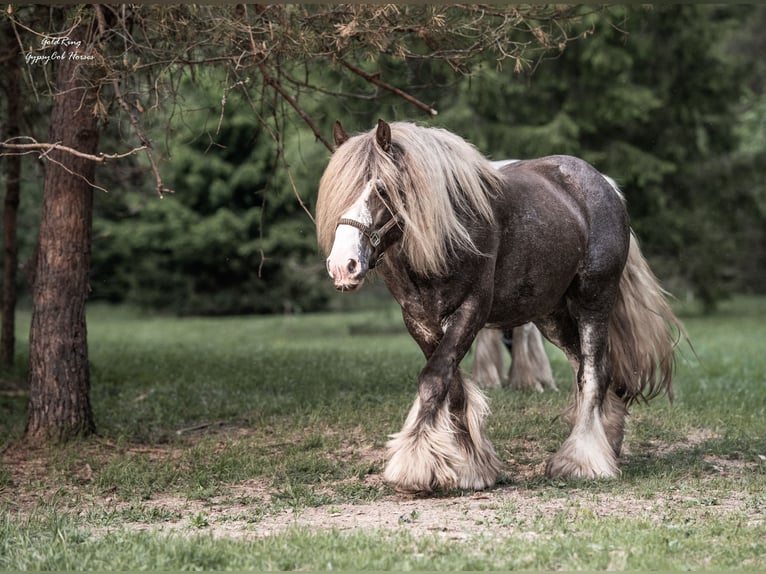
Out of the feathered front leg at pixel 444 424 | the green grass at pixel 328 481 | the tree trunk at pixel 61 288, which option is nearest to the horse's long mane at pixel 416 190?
the feathered front leg at pixel 444 424

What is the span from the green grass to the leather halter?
1.55m

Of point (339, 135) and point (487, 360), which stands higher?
point (339, 135)

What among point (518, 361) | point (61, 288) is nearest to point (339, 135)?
point (61, 288)

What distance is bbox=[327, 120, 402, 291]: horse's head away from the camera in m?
5.30

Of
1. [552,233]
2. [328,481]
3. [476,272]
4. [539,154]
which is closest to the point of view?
[476,272]

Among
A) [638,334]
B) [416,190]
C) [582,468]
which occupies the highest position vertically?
[416,190]

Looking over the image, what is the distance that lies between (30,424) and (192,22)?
3.48 m

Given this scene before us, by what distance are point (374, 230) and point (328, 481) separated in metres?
1.98

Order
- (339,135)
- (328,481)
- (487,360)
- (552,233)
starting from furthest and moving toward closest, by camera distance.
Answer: (487,360), (328,481), (552,233), (339,135)

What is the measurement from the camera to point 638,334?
7125 millimetres

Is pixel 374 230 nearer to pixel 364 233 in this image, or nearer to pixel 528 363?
pixel 364 233

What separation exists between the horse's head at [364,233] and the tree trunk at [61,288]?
10.7 feet

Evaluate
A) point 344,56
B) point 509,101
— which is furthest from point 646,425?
point 509,101

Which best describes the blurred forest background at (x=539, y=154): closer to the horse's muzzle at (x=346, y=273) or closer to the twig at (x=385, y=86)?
the twig at (x=385, y=86)
